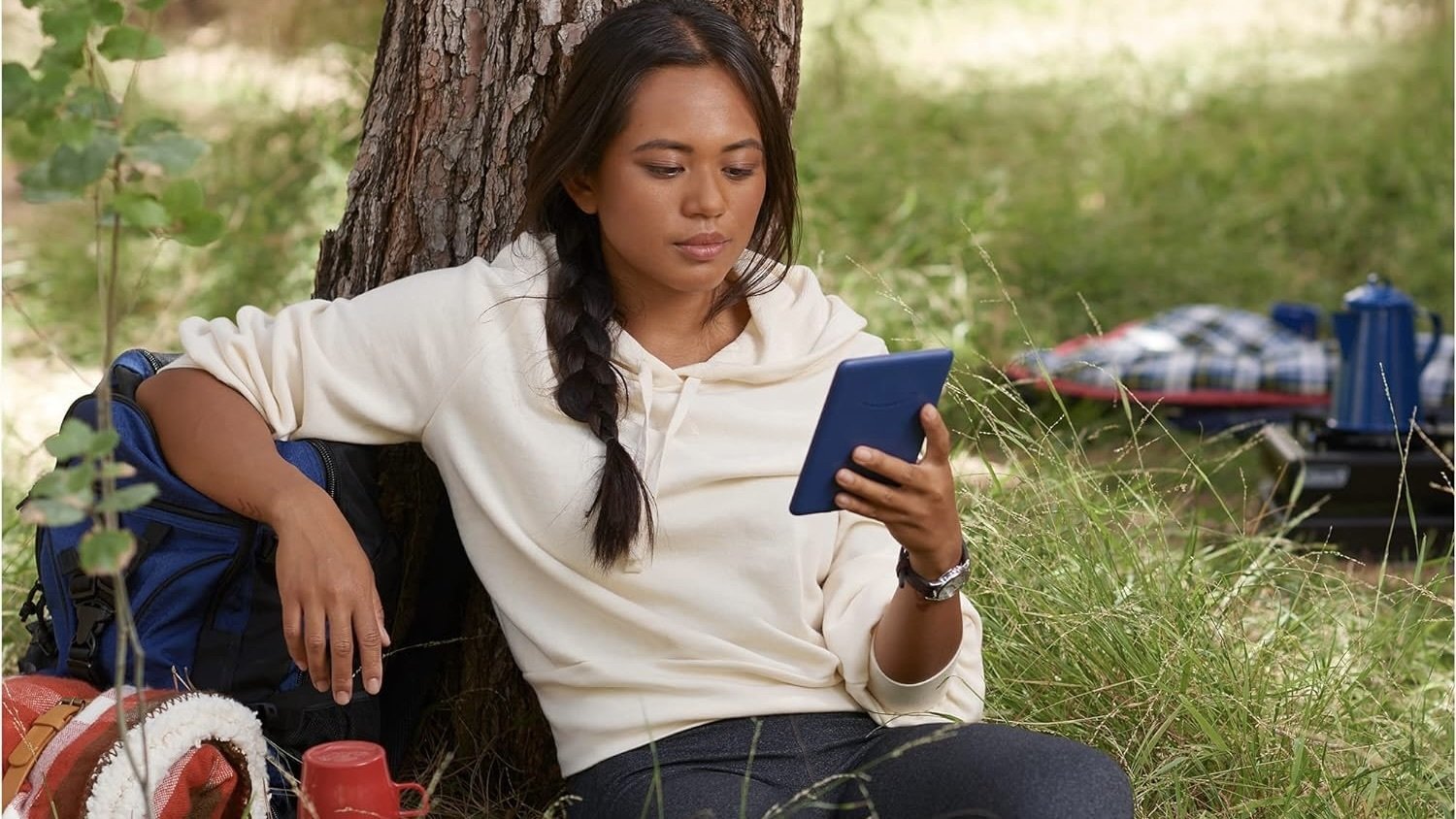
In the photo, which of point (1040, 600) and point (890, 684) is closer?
point (890, 684)

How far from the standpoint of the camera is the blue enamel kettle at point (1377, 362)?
4289 mm

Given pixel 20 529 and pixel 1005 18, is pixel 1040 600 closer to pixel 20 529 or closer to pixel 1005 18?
pixel 20 529

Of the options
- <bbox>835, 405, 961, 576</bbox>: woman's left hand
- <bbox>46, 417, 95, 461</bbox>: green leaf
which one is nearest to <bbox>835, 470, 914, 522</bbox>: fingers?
<bbox>835, 405, 961, 576</bbox>: woman's left hand

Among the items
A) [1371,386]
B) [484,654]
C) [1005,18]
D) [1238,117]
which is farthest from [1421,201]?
[484,654]

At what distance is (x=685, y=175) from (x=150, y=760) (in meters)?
0.96

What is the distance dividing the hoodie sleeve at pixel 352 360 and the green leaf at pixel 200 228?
0.60 meters

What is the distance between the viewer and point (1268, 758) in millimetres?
2418

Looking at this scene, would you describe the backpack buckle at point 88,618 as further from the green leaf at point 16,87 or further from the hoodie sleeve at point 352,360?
the green leaf at point 16,87

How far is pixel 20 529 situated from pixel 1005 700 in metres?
2.01

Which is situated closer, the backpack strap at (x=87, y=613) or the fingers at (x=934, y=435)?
the fingers at (x=934, y=435)

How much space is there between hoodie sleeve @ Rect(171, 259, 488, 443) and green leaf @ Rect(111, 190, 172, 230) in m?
0.65

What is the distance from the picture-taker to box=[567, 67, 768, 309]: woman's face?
6.83 ft

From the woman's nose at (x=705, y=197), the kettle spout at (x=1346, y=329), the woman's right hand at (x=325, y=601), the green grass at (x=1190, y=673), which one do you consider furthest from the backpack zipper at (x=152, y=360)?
the kettle spout at (x=1346, y=329)

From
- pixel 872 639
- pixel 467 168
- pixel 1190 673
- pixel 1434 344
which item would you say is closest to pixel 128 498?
pixel 872 639
